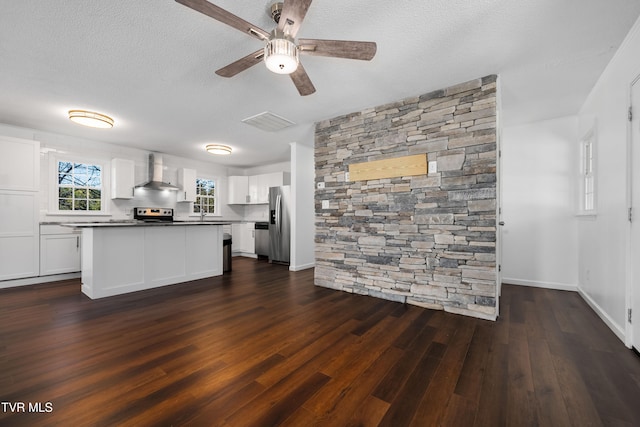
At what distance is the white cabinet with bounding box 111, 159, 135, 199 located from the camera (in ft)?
17.3

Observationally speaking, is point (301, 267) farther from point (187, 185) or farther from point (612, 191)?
point (612, 191)

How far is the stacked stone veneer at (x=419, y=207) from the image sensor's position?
2.71 metres

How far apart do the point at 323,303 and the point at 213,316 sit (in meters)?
1.24

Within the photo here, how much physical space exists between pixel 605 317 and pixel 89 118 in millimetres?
6482

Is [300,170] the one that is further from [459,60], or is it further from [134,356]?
[134,356]

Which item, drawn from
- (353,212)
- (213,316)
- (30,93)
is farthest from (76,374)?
(30,93)

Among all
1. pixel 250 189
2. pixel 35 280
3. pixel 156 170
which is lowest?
pixel 35 280

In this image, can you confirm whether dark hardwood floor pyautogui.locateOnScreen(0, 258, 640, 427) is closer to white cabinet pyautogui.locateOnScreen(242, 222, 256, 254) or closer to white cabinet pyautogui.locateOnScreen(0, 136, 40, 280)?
white cabinet pyautogui.locateOnScreen(0, 136, 40, 280)

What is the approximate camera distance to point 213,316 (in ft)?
9.05

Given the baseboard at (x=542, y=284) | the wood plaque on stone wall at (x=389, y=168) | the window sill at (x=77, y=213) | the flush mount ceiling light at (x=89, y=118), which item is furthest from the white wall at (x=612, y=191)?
the window sill at (x=77, y=213)

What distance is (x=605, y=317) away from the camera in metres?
2.55

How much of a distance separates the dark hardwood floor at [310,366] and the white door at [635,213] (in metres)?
0.28

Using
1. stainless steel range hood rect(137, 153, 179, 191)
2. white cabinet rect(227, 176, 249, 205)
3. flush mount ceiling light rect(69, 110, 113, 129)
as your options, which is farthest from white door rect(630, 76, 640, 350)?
white cabinet rect(227, 176, 249, 205)

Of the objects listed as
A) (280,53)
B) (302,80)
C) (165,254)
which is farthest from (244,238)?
(280,53)
